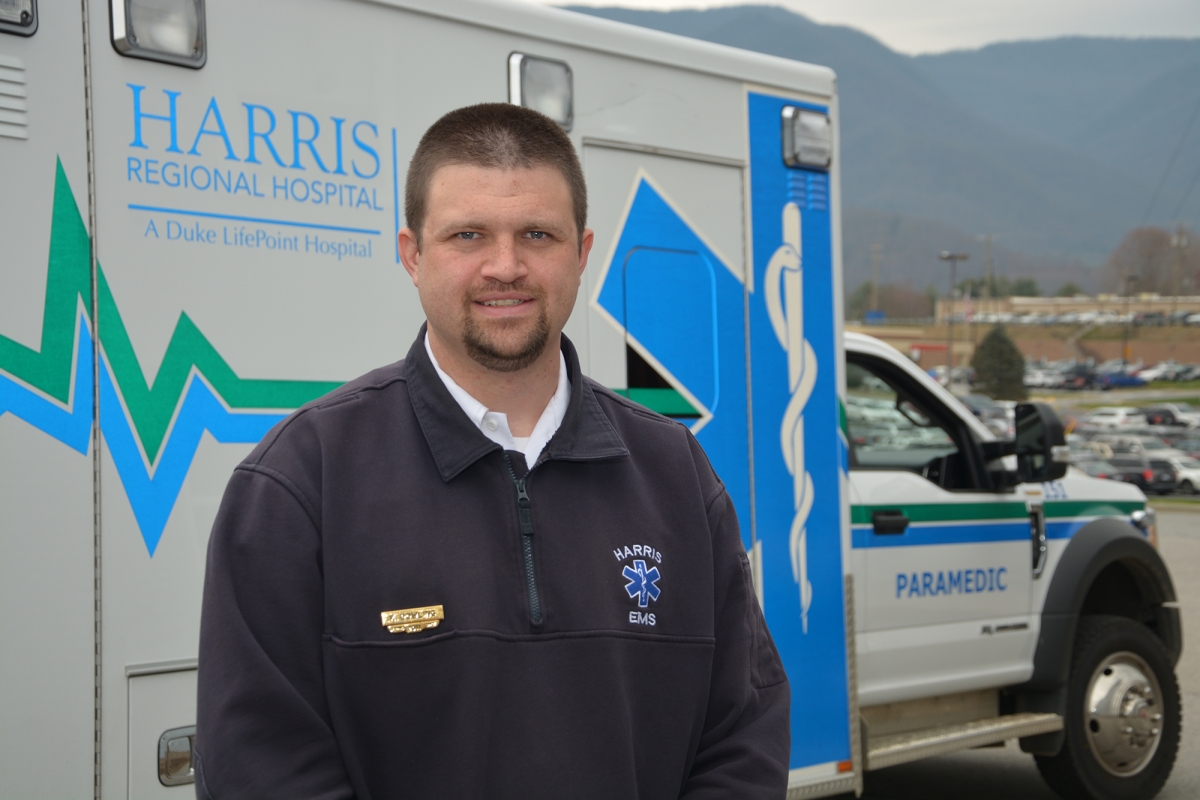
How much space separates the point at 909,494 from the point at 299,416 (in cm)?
352

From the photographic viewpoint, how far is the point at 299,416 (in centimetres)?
166

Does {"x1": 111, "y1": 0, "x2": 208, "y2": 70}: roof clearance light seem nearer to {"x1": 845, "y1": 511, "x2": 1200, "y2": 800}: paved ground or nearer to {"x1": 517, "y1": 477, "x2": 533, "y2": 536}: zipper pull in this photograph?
{"x1": 517, "y1": 477, "x2": 533, "y2": 536}: zipper pull

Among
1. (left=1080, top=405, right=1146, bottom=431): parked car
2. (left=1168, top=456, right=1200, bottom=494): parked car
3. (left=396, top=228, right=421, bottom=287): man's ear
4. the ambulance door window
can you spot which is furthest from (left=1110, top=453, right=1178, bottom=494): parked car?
(left=396, top=228, right=421, bottom=287): man's ear

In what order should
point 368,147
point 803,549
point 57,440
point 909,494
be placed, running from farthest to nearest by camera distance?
point 909,494, point 803,549, point 368,147, point 57,440

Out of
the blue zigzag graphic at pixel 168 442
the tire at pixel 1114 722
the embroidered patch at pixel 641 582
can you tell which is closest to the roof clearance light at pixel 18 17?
the blue zigzag graphic at pixel 168 442

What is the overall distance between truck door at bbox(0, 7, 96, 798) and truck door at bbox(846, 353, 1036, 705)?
296 centimetres

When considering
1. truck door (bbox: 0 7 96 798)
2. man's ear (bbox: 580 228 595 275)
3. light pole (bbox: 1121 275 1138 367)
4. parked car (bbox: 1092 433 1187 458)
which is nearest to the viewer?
man's ear (bbox: 580 228 595 275)

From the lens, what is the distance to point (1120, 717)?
207 inches

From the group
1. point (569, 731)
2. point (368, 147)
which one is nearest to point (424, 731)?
point (569, 731)

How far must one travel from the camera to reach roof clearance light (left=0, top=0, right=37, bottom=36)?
243 centimetres

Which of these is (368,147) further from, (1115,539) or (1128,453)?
(1128,453)

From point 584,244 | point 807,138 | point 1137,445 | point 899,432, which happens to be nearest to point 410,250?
point 584,244

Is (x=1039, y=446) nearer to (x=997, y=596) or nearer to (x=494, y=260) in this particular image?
(x=997, y=596)

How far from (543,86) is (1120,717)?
13.2 feet
